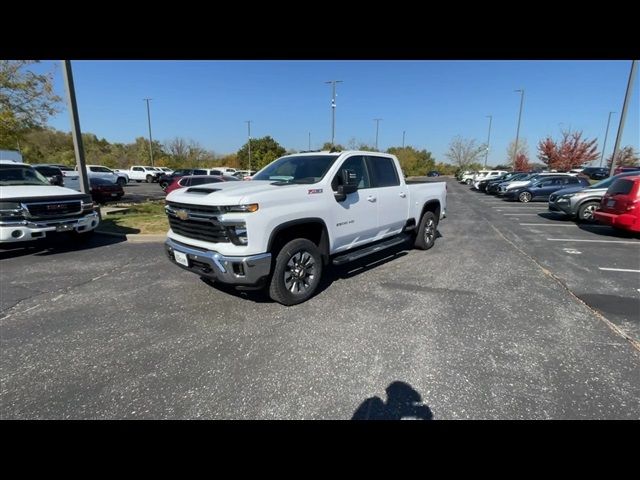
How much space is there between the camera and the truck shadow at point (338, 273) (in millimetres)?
4574

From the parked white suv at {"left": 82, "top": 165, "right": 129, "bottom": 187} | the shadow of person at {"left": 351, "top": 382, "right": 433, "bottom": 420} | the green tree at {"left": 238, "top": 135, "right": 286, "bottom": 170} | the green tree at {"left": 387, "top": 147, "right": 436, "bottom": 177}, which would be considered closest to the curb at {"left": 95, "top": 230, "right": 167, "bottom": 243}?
the shadow of person at {"left": 351, "top": 382, "right": 433, "bottom": 420}

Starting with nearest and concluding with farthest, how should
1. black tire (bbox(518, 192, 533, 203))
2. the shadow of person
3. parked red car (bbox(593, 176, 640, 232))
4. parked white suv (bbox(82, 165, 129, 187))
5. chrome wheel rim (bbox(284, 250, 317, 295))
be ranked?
1. the shadow of person
2. chrome wheel rim (bbox(284, 250, 317, 295))
3. parked red car (bbox(593, 176, 640, 232))
4. black tire (bbox(518, 192, 533, 203))
5. parked white suv (bbox(82, 165, 129, 187))

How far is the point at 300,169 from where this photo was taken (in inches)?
194

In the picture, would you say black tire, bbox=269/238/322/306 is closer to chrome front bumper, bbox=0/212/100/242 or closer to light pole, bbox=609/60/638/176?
chrome front bumper, bbox=0/212/100/242

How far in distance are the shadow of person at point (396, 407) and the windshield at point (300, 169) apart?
286cm

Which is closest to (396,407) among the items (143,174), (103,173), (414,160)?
(103,173)

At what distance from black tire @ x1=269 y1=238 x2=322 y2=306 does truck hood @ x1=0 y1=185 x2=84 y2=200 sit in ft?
17.9

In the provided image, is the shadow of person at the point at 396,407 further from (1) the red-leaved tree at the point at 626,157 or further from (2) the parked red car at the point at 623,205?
(1) the red-leaved tree at the point at 626,157

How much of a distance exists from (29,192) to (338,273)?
621cm

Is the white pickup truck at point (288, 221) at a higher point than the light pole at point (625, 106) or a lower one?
lower

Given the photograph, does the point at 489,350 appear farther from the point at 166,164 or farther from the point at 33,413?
the point at 166,164

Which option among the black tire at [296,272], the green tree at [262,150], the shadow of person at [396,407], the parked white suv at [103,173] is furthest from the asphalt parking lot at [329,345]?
the green tree at [262,150]

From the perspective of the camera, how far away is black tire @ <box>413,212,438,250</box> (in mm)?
6938
